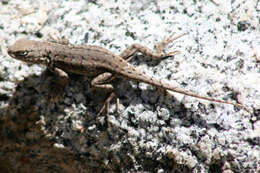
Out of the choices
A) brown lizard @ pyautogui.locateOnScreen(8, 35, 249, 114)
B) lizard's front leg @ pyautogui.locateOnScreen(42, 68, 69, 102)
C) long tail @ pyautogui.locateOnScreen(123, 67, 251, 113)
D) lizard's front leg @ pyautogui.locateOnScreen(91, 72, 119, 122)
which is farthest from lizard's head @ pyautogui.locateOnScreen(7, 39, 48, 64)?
long tail @ pyautogui.locateOnScreen(123, 67, 251, 113)

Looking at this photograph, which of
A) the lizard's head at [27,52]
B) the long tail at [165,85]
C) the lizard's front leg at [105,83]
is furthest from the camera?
the lizard's head at [27,52]

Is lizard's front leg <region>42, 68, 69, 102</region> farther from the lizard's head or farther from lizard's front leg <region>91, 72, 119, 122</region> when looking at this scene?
lizard's front leg <region>91, 72, 119, 122</region>

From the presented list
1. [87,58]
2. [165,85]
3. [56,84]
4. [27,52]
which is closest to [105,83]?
[87,58]

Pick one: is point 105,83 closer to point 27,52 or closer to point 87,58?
point 87,58

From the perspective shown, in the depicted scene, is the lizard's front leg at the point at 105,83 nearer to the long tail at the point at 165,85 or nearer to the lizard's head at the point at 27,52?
the long tail at the point at 165,85

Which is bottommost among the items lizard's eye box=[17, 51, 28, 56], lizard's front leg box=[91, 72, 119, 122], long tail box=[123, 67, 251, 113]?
lizard's front leg box=[91, 72, 119, 122]

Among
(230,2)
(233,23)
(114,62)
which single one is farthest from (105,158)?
(230,2)

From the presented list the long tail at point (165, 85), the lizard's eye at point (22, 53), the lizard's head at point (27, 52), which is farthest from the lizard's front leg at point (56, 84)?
the long tail at point (165, 85)

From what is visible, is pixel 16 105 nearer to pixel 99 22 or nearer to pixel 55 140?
pixel 55 140
